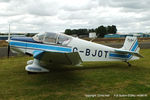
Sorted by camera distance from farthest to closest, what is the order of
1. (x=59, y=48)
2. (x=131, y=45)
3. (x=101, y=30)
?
(x=101, y=30) → (x=131, y=45) → (x=59, y=48)

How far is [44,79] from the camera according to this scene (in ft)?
19.3

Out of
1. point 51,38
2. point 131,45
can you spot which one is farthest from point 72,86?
point 131,45

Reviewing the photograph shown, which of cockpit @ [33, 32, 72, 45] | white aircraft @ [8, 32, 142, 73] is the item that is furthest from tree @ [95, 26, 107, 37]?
cockpit @ [33, 32, 72, 45]

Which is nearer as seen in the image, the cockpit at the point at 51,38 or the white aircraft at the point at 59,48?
the white aircraft at the point at 59,48

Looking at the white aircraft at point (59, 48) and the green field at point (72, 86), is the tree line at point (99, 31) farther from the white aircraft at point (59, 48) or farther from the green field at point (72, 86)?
the green field at point (72, 86)

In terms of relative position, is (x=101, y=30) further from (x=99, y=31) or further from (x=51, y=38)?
(x=51, y=38)

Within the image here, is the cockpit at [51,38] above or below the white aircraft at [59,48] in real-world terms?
above

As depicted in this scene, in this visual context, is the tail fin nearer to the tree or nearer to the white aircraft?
the white aircraft

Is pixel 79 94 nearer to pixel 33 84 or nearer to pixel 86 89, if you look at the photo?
pixel 86 89

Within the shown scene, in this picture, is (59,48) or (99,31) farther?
(99,31)

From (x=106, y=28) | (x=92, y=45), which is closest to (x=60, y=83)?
(x=92, y=45)

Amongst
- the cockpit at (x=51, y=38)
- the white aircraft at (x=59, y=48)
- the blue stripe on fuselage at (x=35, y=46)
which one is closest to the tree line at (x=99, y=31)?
the white aircraft at (x=59, y=48)

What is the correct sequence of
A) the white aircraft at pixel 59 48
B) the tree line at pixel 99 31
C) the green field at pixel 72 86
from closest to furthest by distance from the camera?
the green field at pixel 72 86
the white aircraft at pixel 59 48
the tree line at pixel 99 31

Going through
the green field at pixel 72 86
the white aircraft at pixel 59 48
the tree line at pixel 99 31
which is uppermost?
the tree line at pixel 99 31
